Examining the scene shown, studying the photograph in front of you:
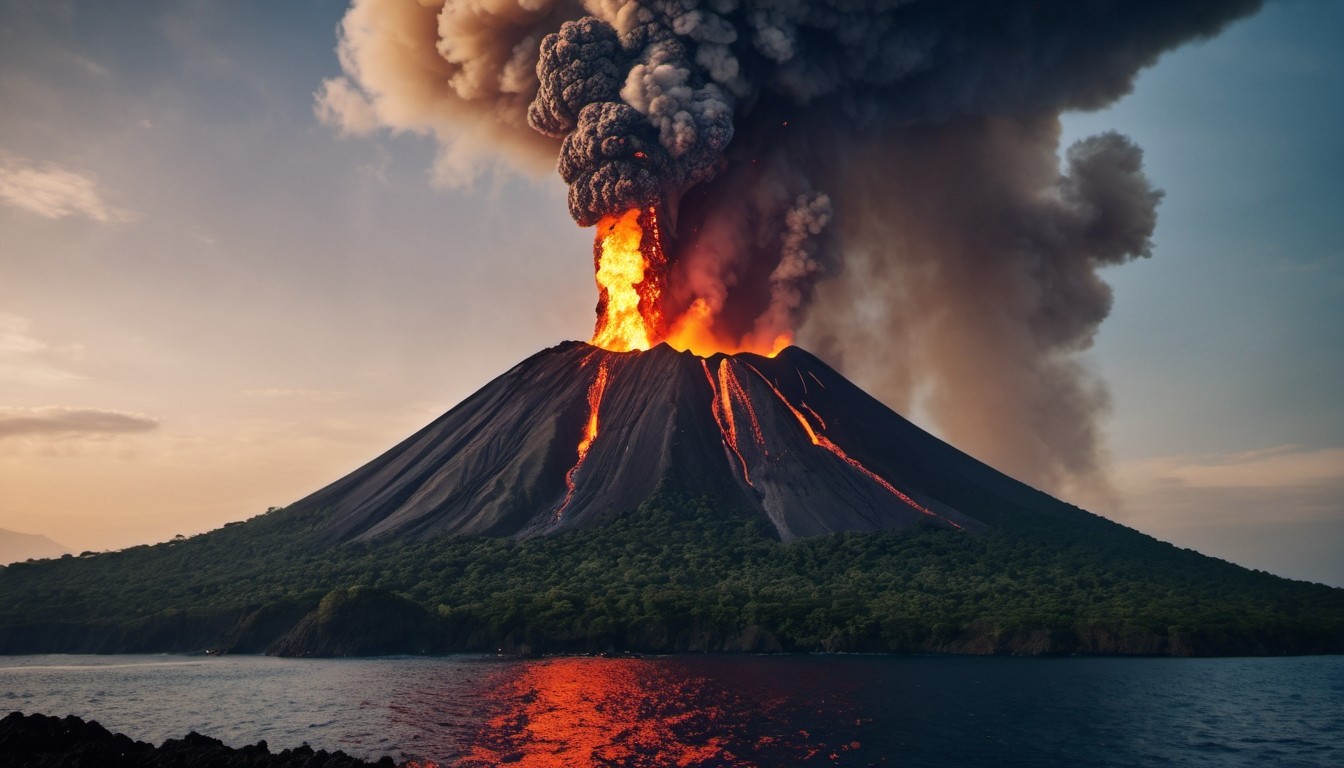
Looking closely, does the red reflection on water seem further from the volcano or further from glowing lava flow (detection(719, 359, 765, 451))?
glowing lava flow (detection(719, 359, 765, 451))

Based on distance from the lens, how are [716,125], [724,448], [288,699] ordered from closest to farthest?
[288,699] < [716,125] < [724,448]

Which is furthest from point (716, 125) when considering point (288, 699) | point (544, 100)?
point (288, 699)

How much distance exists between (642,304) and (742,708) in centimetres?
6438

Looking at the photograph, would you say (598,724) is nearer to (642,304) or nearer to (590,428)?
(590,428)

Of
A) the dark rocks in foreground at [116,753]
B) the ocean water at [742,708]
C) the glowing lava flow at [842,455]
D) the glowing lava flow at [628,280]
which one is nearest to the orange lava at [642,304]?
the glowing lava flow at [628,280]

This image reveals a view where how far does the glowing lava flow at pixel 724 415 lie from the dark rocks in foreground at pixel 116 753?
6960 centimetres

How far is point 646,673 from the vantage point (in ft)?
193

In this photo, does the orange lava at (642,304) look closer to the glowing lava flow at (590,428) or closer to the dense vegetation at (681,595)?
the glowing lava flow at (590,428)

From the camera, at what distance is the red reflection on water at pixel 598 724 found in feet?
122

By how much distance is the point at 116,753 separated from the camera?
1271 inches

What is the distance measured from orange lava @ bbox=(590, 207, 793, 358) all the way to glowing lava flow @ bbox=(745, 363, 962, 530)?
5199 millimetres

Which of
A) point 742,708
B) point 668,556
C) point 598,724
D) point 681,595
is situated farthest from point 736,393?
point 598,724

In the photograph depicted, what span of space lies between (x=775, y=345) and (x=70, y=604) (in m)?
66.8

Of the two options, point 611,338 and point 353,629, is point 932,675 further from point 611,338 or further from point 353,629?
point 611,338
